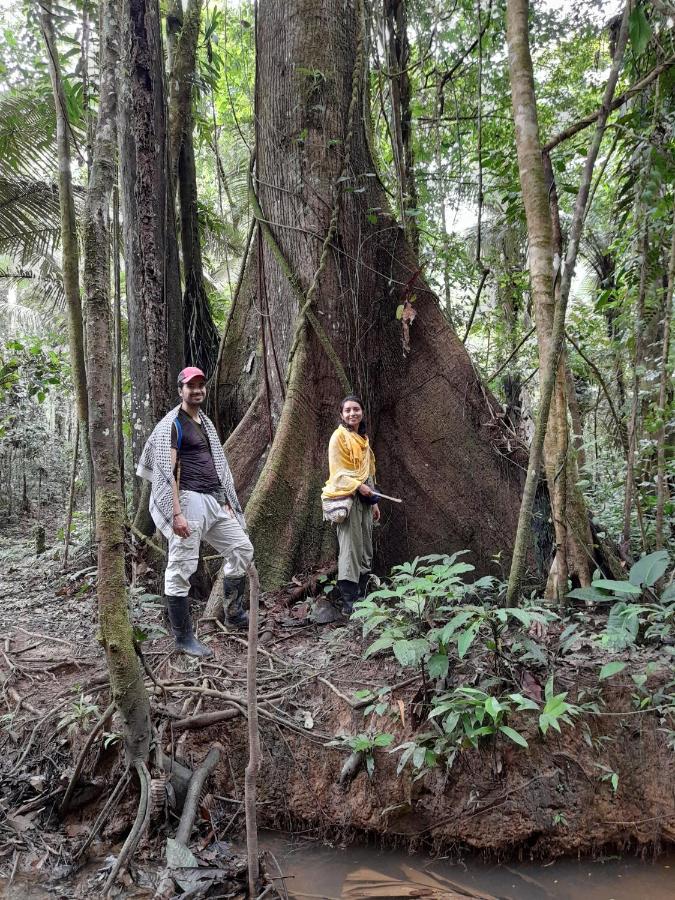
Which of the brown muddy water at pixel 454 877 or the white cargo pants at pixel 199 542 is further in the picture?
the white cargo pants at pixel 199 542

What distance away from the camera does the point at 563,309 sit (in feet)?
11.0

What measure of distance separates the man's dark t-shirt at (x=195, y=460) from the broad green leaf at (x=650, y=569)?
2598 mm

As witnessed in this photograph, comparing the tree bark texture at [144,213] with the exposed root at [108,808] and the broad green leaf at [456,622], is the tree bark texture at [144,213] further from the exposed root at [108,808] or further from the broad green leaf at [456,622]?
the broad green leaf at [456,622]

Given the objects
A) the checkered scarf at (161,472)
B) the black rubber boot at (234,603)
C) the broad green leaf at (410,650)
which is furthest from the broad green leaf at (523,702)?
the checkered scarf at (161,472)

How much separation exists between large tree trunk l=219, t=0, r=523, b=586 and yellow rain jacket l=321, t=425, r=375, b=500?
542 millimetres

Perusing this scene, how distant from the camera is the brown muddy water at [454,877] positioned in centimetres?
292

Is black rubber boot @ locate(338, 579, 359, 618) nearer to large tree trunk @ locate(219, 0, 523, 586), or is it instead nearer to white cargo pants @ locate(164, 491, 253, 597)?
large tree trunk @ locate(219, 0, 523, 586)

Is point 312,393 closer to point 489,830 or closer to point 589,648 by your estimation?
point 589,648

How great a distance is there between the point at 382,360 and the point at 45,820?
402cm

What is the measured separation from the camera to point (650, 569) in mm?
3420

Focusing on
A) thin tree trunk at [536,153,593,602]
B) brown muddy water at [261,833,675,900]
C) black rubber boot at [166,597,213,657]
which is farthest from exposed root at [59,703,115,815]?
thin tree trunk at [536,153,593,602]

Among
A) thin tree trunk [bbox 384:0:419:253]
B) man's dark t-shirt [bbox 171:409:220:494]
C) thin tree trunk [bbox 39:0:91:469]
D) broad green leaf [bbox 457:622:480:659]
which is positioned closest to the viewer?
broad green leaf [bbox 457:622:480:659]

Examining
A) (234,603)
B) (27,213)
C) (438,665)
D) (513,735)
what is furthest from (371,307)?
(27,213)

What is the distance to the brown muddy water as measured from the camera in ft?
9.57
